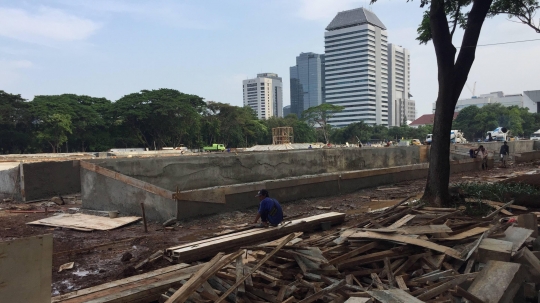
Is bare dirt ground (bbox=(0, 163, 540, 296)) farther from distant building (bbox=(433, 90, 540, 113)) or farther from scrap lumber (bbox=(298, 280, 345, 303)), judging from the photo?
distant building (bbox=(433, 90, 540, 113))

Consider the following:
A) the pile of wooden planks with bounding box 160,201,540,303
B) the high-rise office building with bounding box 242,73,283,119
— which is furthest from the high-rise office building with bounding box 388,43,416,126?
the pile of wooden planks with bounding box 160,201,540,303

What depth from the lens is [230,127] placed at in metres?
58.1

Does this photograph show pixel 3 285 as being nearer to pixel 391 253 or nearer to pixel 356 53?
pixel 391 253

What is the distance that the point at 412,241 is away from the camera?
16.5ft

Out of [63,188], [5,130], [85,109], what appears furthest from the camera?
[85,109]

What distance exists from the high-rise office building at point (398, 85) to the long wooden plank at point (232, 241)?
13808cm

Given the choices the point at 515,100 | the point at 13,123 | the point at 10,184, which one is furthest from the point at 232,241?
the point at 515,100

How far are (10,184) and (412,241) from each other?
1317 centimetres

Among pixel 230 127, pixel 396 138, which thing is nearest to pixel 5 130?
pixel 230 127

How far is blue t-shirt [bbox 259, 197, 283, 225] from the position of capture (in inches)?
284

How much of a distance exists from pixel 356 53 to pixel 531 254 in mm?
125798

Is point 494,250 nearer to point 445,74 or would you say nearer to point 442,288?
point 442,288

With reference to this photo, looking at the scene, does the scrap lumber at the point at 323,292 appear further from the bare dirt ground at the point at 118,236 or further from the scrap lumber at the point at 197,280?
the bare dirt ground at the point at 118,236

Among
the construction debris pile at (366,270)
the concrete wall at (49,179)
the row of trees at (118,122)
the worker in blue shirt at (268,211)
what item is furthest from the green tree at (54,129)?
the construction debris pile at (366,270)
